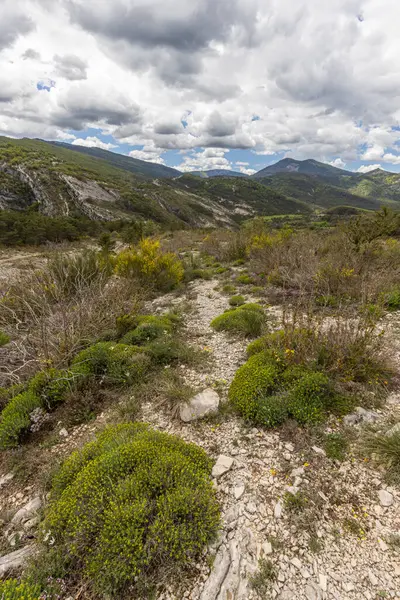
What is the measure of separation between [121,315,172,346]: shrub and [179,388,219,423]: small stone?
2.45 metres

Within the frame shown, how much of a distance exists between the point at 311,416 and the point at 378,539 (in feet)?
4.74

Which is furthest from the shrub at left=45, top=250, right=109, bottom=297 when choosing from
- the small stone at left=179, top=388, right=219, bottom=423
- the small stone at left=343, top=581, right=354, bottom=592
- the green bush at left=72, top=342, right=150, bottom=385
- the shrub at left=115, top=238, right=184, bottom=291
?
the small stone at left=343, top=581, right=354, bottom=592

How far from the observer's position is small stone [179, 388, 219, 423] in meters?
4.11

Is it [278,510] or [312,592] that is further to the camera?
[278,510]

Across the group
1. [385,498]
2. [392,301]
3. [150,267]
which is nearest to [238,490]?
[385,498]

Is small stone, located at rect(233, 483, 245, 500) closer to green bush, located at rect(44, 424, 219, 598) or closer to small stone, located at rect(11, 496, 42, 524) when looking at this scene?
green bush, located at rect(44, 424, 219, 598)

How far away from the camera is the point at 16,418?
3947 mm

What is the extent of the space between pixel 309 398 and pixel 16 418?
457 centimetres

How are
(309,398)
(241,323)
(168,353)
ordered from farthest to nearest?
(241,323) < (168,353) < (309,398)

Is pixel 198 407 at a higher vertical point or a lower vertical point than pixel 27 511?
higher

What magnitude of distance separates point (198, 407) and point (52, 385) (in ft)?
8.68

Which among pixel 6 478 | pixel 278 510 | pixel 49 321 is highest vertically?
pixel 49 321

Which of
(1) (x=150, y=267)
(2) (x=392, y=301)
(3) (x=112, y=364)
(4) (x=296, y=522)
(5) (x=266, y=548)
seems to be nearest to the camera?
(5) (x=266, y=548)

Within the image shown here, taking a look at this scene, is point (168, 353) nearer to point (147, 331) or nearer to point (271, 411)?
point (147, 331)
